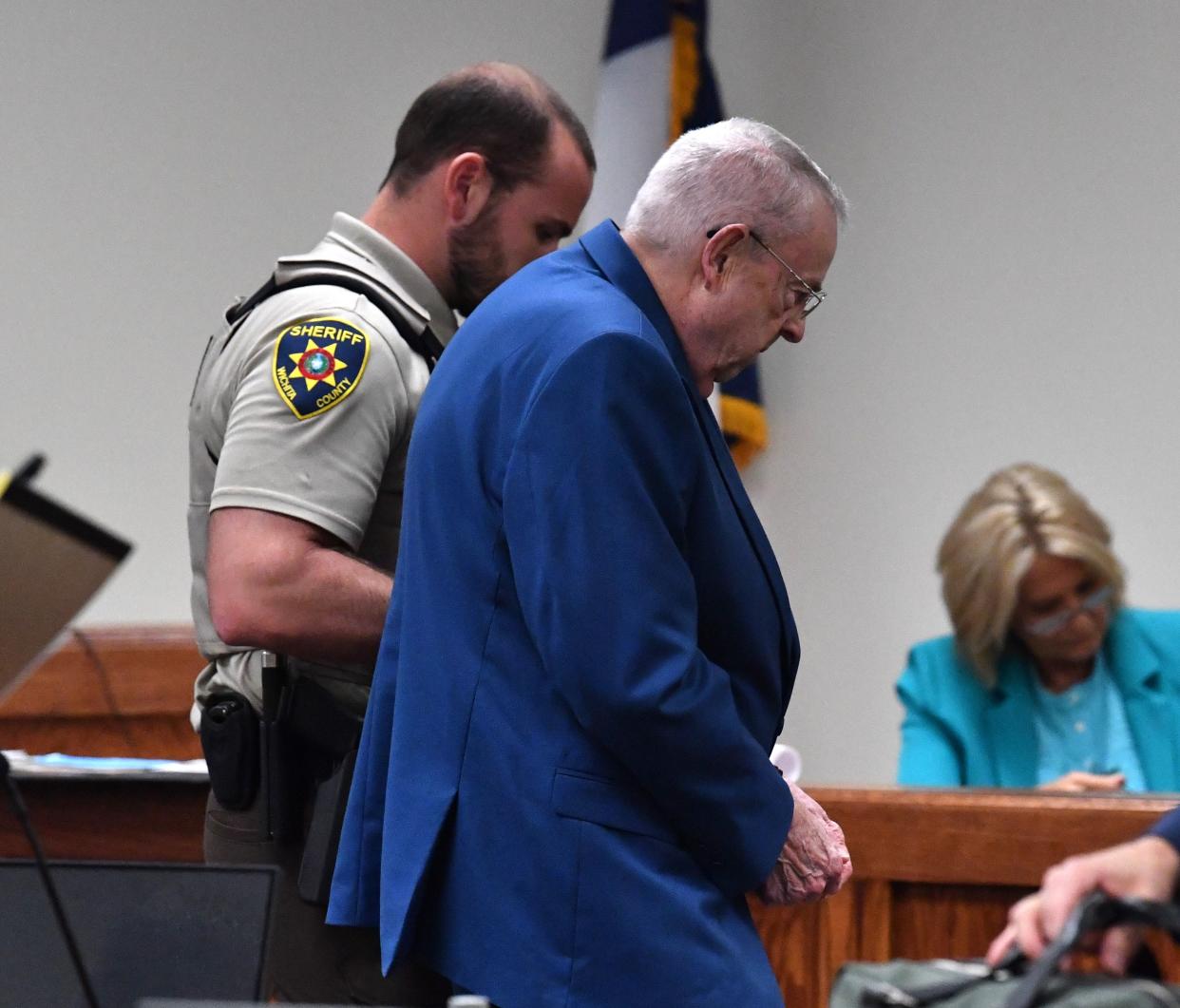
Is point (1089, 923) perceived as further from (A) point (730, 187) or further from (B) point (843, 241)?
(B) point (843, 241)

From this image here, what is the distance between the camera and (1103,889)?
1.11 metres

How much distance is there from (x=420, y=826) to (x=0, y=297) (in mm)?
3197

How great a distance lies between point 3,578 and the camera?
1246 millimetres

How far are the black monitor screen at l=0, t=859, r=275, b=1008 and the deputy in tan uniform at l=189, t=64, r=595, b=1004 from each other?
211 mm

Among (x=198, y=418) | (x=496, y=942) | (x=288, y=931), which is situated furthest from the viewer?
(x=198, y=418)

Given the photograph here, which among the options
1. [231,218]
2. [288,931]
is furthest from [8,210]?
[288,931]

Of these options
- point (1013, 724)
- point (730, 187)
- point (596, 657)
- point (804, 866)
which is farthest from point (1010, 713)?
point (596, 657)

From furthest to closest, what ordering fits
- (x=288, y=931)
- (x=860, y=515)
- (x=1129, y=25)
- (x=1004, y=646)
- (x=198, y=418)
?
(x=860, y=515) → (x=1129, y=25) → (x=1004, y=646) → (x=198, y=418) → (x=288, y=931)

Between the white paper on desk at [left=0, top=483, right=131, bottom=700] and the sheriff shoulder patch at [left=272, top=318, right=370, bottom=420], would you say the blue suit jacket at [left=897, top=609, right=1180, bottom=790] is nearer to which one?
the sheriff shoulder patch at [left=272, top=318, right=370, bottom=420]

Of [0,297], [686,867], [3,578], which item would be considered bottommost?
[686,867]

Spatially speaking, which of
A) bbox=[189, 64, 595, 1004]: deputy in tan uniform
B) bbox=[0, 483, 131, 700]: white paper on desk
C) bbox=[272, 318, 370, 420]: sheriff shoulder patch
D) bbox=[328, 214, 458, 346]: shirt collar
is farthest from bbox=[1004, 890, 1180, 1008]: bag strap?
bbox=[328, 214, 458, 346]: shirt collar

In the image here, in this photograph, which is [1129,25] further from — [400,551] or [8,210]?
[400,551]

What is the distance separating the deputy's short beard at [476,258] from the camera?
203 centimetres

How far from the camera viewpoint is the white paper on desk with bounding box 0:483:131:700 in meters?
1.23
